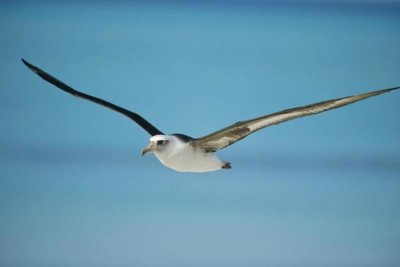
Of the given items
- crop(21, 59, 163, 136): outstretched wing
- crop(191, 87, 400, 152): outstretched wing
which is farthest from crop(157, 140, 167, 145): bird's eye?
crop(21, 59, 163, 136): outstretched wing

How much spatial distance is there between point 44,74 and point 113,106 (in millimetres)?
428

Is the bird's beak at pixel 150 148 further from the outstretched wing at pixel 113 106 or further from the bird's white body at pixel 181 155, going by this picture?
the outstretched wing at pixel 113 106

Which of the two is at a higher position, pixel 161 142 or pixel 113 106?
pixel 113 106

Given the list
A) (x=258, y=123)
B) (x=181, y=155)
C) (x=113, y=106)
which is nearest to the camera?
(x=258, y=123)

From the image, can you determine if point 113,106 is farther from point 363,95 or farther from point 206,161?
point 363,95

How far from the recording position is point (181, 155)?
10.8ft

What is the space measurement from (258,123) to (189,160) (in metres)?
0.35

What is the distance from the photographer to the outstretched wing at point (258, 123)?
→ 3016mm

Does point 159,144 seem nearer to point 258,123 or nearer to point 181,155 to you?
point 181,155

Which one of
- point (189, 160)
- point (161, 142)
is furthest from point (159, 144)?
point (189, 160)

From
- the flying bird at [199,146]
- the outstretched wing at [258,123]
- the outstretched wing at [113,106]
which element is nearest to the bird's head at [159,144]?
the flying bird at [199,146]

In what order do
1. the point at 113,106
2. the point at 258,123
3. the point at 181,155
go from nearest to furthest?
Answer: the point at 258,123 < the point at 181,155 < the point at 113,106

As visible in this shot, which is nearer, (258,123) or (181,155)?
(258,123)

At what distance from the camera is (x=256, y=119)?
10.00ft
